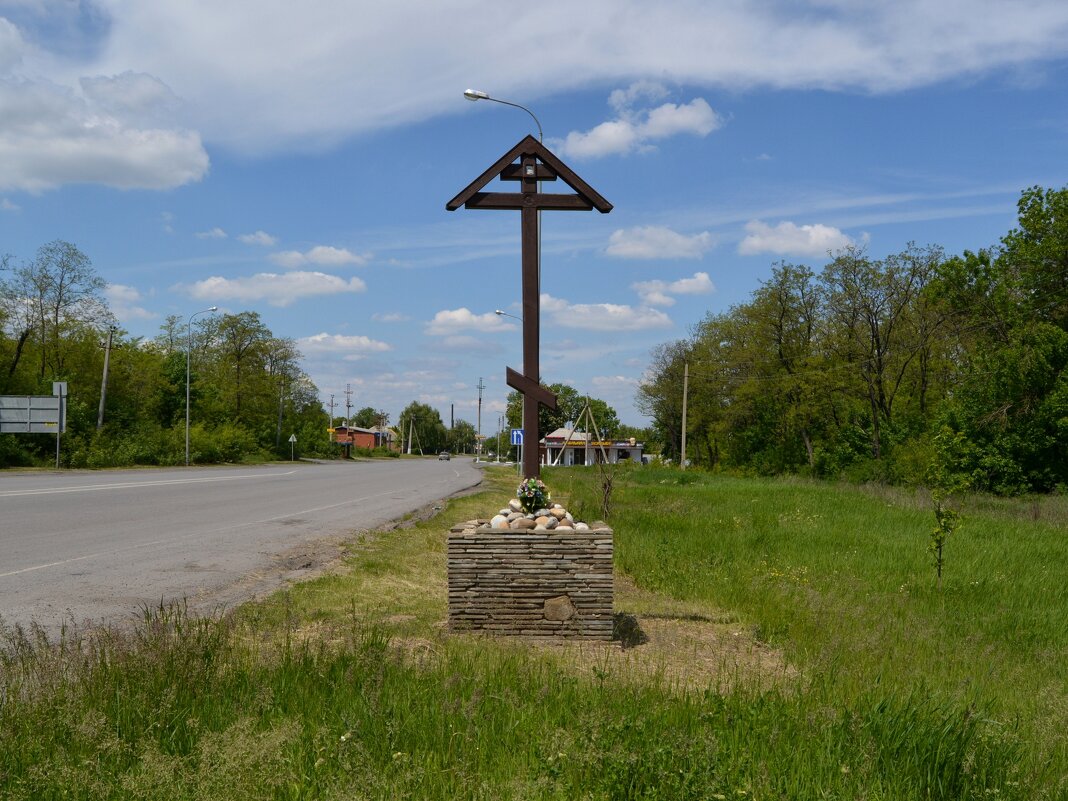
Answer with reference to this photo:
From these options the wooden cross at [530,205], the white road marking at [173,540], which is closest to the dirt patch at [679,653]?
the wooden cross at [530,205]

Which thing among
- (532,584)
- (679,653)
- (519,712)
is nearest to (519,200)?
(532,584)

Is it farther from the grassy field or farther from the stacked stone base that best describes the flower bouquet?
the grassy field

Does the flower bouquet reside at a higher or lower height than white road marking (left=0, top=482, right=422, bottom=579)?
higher

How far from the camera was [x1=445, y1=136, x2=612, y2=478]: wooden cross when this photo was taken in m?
8.26

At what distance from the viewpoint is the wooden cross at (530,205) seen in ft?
27.1

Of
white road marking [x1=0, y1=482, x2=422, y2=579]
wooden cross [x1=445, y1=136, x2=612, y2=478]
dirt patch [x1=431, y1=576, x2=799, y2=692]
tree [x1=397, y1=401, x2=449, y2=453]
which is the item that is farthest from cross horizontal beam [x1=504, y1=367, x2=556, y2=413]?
tree [x1=397, y1=401, x2=449, y2=453]

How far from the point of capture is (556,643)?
685 centimetres

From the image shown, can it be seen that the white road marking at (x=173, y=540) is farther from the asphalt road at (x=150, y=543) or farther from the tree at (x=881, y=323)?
the tree at (x=881, y=323)

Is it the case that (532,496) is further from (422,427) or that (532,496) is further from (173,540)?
(422,427)

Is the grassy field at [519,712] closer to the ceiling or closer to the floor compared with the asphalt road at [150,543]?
closer to the ceiling

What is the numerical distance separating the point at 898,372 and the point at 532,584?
48.8 meters

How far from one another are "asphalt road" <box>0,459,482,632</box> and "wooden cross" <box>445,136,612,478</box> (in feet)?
11.8

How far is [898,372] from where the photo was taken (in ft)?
167

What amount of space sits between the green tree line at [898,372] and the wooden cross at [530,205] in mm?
6748
